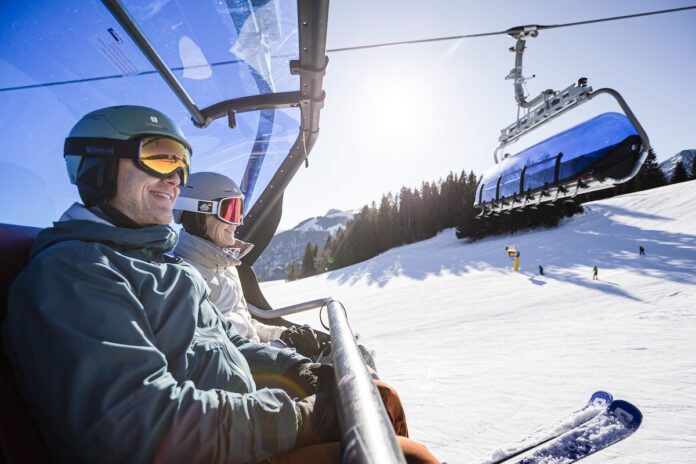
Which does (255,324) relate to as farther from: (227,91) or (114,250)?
(227,91)

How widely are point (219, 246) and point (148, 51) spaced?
162cm

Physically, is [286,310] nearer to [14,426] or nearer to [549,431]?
[549,431]

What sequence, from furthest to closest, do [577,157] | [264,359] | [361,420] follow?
[577,157]
[264,359]
[361,420]

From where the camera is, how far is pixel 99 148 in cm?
135

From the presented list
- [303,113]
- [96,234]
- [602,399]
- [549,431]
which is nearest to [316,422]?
[96,234]

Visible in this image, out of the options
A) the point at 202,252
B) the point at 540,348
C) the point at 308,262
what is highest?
the point at 202,252

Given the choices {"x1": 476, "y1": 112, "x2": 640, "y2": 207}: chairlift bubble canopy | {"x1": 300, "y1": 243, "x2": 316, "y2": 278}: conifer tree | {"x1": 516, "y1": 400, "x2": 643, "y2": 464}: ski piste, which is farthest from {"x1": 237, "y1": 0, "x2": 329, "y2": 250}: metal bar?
{"x1": 300, "y1": 243, "x2": 316, "y2": 278}: conifer tree

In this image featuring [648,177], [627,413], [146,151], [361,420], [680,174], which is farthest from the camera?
[680,174]

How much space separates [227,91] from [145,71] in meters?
0.86

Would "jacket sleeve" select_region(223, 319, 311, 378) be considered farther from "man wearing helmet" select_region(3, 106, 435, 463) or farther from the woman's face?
the woman's face

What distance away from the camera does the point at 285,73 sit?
3.20 metres

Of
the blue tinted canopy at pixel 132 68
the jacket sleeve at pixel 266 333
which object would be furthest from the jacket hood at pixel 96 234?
the jacket sleeve at pixel 266 333

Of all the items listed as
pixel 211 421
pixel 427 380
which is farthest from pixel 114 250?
pixel 427 380

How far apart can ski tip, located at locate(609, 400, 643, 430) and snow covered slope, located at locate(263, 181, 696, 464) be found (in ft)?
0.72
